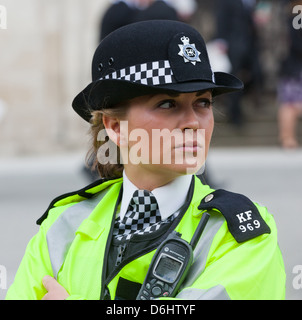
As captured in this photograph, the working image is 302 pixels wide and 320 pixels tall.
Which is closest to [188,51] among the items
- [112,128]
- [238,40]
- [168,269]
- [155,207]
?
[112,128]

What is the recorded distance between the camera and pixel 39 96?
10031 mm

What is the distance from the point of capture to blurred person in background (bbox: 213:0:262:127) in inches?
377

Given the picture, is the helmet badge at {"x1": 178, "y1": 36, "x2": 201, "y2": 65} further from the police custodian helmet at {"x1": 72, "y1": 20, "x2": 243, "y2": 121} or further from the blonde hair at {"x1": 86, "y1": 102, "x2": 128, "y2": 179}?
the blonde hair at {"x1": 86, "y1": 102, "x2": 128, "y2": 179}

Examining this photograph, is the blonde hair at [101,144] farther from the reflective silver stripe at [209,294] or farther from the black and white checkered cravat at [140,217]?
the reflective silver stripe at [209,294]

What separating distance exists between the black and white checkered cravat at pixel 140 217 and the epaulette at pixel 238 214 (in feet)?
0.50

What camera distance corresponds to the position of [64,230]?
2.07 meters

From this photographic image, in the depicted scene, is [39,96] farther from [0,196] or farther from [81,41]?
[0,196]

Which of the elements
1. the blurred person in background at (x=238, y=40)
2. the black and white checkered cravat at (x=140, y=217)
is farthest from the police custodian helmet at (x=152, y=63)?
the blurred person in background at (x=238, y=40)

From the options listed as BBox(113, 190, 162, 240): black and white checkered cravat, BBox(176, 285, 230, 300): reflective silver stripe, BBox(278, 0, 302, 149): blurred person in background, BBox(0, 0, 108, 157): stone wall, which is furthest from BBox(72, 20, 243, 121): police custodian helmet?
BBox(0, 0, 108, 157): stone wall

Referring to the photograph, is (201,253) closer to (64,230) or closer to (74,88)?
(64,230)

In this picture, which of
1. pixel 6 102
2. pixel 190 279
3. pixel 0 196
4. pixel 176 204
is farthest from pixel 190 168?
pixel 6 102

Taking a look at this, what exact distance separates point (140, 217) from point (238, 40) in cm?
807

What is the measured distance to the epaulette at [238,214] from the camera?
1.80m
